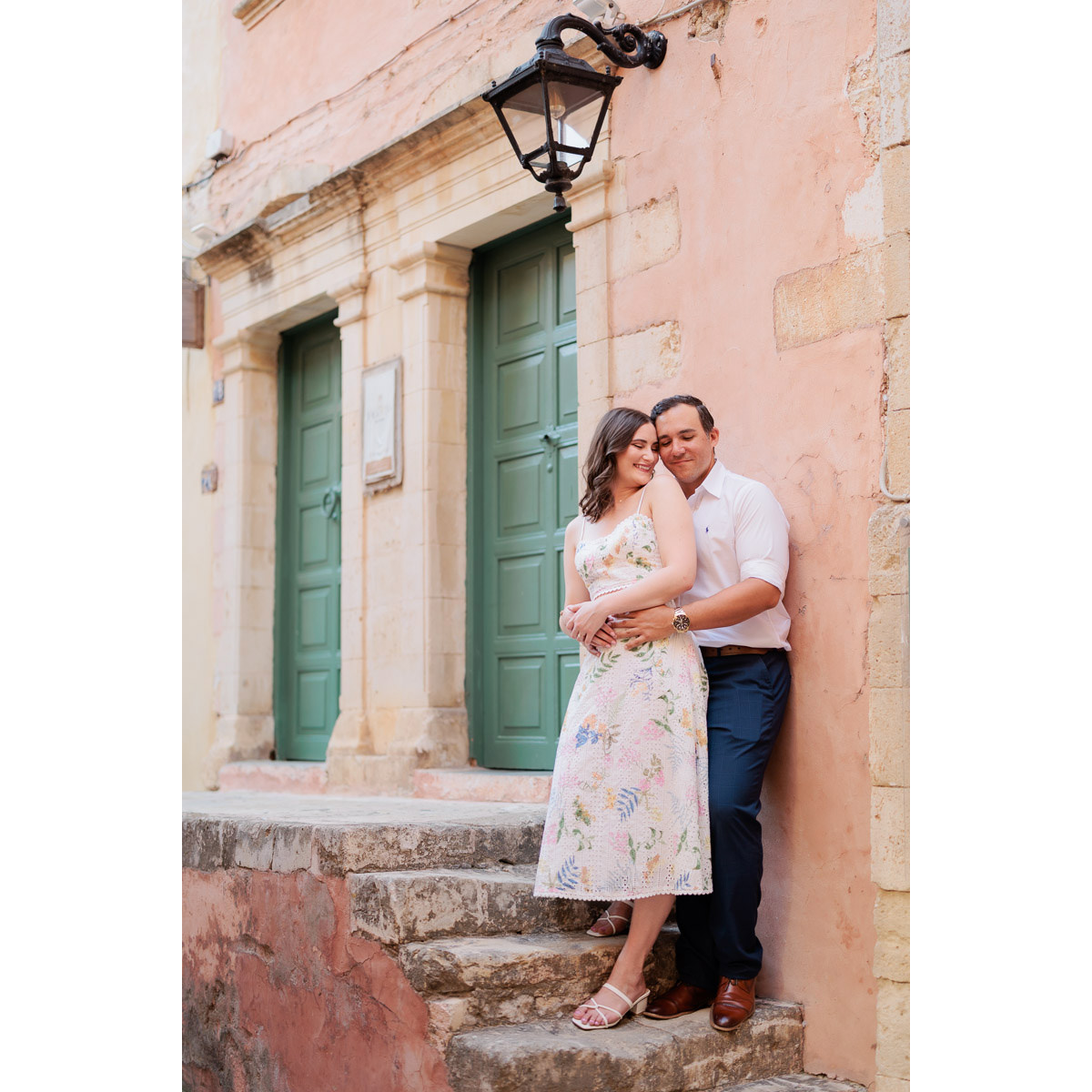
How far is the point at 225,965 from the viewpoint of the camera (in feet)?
15.4

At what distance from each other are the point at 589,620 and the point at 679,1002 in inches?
43.0

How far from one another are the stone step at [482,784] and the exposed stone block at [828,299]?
6.76ft

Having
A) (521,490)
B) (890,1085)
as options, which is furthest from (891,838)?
(521,490)

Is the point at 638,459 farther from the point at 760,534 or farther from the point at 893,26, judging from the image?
the point at 893,26

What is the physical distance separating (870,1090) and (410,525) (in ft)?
11.0

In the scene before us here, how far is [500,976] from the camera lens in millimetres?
3740

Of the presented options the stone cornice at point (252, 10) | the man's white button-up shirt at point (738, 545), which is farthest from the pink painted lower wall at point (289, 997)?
the stone cornice at point (252, 10)

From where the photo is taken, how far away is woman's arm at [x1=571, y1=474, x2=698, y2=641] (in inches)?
150

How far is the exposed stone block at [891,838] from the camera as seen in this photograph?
373 centimetres

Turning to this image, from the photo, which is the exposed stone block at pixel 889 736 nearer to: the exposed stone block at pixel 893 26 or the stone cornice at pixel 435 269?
the exposed stone block at pixel 893 26

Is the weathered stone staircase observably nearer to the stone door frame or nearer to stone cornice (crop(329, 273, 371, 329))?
the stone door frame

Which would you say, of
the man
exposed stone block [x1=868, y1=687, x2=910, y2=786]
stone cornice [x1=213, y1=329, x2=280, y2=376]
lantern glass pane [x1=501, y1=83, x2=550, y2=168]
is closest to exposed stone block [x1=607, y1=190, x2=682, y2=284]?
lantern glass pane [x1=501, y1=83, x2=550, y2=168]

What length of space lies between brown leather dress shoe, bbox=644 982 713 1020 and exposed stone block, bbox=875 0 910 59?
2737 mm

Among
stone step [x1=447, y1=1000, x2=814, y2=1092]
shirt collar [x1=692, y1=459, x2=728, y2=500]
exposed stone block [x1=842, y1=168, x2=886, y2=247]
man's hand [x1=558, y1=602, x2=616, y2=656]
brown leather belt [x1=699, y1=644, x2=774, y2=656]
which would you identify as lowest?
stone step [x1=447, y1=1000, x2=814, y2=1092]
